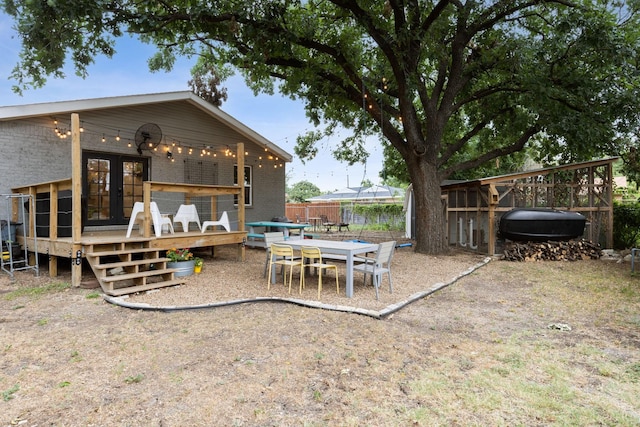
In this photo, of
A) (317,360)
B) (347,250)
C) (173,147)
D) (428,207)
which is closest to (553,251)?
(428,207)

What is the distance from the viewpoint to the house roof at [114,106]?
732 cm

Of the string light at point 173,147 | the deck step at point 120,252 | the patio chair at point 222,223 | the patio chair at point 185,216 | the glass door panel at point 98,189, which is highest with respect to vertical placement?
the string light at point 173,147

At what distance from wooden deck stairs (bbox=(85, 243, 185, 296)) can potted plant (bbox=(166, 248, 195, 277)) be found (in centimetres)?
21

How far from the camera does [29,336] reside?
3.86 metres

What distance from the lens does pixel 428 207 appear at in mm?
9852

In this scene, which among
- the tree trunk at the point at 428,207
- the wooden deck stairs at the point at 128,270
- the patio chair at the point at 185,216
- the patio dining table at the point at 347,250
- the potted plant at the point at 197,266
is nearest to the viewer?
the patio dining table at the point at 347,250

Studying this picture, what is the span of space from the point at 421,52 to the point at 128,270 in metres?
8.41

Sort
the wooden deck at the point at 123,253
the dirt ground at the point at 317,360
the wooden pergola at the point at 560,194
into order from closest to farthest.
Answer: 1. the dirt ground at the point at 317,360
2. the wooden deck at the point at 123,253
3. the wooden pergola at the point at 560,194

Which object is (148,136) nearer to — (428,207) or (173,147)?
(173,147)

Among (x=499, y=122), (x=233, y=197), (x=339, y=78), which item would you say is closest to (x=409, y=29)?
(x=339, y=78)

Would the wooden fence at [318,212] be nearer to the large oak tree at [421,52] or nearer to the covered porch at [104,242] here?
the large oak tree at [421,52]

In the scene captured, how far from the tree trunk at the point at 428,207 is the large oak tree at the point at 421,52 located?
0.03 metres

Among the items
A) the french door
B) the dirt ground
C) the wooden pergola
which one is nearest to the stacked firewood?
the wooden pergola

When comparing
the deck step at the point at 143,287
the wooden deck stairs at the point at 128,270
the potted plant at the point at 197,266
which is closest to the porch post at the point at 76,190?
the wooden deck stairs at the point at 128,270
